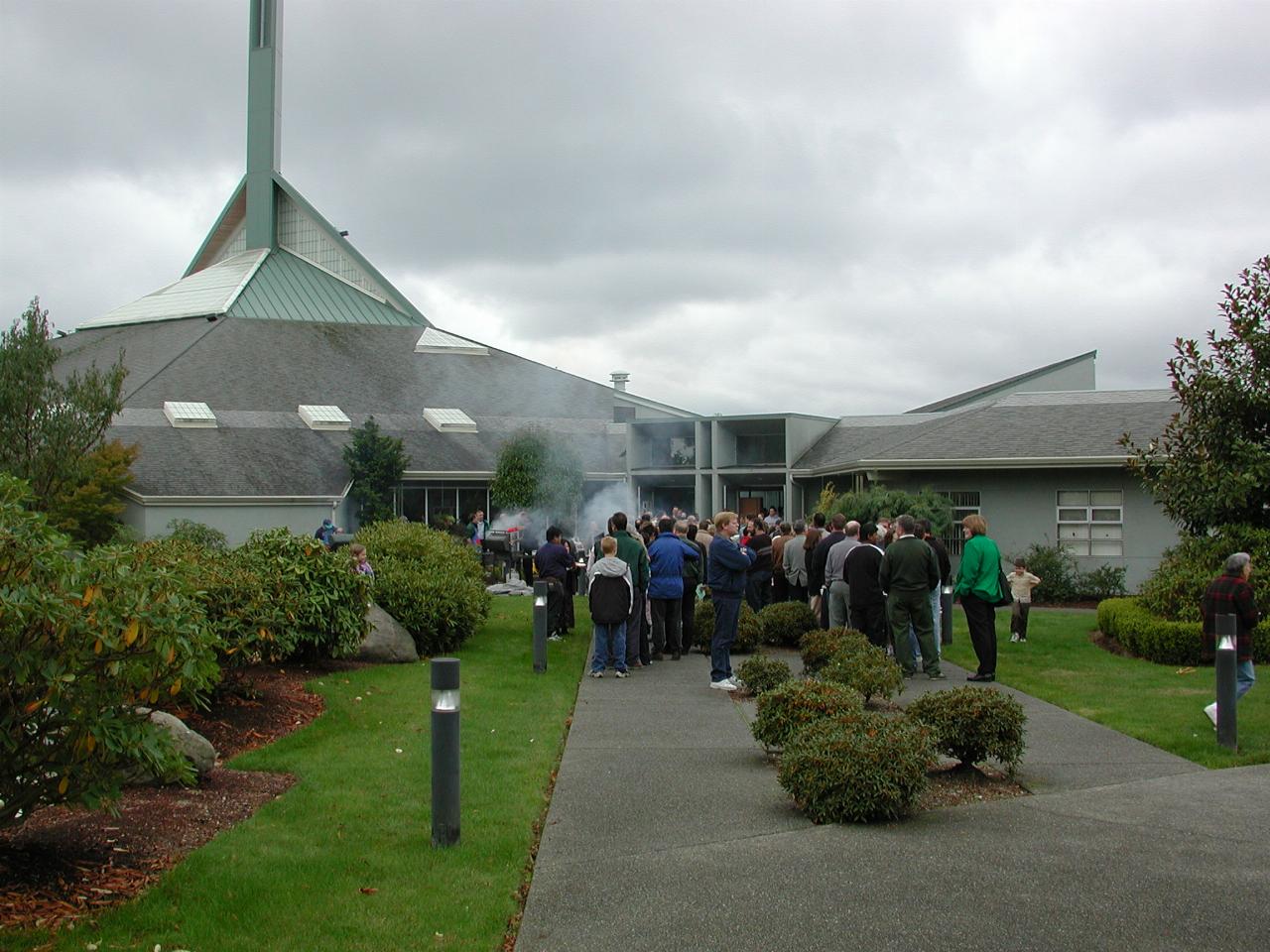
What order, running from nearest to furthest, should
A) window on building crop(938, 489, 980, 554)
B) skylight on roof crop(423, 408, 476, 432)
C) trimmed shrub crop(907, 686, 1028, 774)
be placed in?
trimmed shrub crop(907, 686, 1028, 774)
window on building crop(938, 489, 980, 554)
skylight on roof crop(423, 408, 476, 432)

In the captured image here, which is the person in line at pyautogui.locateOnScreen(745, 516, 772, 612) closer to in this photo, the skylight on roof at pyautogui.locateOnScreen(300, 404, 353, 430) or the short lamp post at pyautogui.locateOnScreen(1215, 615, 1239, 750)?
the short lamp post at pyautogui.locateOnScreen(1215, 615, 1239, 750)

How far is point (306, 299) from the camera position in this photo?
44312 millimetres

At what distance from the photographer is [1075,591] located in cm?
2316

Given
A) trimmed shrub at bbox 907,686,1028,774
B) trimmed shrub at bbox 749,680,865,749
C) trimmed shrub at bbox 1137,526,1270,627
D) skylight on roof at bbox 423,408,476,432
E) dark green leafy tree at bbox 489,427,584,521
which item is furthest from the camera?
skylight on roof at bbox 423,408,476,432

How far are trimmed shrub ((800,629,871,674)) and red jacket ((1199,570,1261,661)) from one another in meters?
2.73

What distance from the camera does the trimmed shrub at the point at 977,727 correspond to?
284 inches

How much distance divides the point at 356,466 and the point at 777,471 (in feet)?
35.7

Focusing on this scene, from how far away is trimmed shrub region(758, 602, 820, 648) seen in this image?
14953mm

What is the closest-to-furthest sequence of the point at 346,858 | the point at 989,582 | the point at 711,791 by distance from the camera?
the point at 346,858, the point at 711,791, the point at 989,582

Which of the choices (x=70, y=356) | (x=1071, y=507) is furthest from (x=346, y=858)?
(x=70, y=356)

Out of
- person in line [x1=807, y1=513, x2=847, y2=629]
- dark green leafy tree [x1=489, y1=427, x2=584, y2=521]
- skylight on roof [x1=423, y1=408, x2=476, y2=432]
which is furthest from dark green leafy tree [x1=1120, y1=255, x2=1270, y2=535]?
skylight on roof [x1=423, y1=408, x2=476, y2=432]

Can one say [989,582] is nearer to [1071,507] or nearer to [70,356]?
[1071,507]

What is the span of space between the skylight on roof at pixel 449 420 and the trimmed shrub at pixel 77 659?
30.2m

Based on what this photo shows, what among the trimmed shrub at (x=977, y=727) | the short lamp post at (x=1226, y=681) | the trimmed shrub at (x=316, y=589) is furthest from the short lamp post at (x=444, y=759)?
the short lamp post at (x=1226, y=681)
